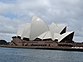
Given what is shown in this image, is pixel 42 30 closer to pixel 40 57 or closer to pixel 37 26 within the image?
pixel 37 26

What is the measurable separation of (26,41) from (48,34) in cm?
1252

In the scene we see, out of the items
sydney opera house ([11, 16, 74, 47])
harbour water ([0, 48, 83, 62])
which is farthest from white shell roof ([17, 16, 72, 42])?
harbour water ([0, 48, 83, 62])

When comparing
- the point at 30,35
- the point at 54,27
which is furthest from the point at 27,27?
the point at 54,27

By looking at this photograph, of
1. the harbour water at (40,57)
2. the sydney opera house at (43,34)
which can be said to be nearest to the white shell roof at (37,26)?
the sydney opera house at (43,34)

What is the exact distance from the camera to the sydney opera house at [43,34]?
3758 inches

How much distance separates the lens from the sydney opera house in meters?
95.4

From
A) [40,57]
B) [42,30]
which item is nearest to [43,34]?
[42,30]

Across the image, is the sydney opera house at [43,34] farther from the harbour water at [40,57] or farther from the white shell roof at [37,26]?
the harbour water at [40,57]

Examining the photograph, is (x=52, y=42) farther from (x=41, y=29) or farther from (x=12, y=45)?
(x=12, y=45)

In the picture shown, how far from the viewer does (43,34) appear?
327ft

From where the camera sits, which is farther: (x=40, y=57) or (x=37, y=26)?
(x=37, y=26)

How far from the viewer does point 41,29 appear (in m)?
96.2

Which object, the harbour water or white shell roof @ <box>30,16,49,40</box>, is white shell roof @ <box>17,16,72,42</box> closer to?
white shell roof @ <box>30,16,49,40</box>

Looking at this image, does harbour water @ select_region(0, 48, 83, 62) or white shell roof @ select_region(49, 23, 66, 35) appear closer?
harbour water @ select_region(0, 48, 83, 62)
